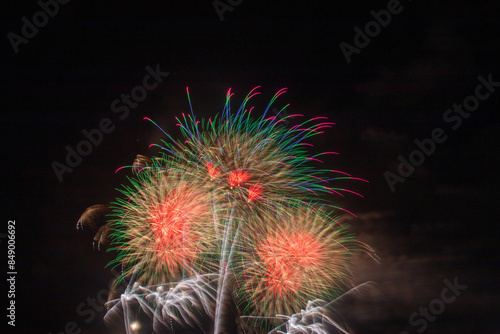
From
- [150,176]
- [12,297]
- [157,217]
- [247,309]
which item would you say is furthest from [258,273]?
[12,297]

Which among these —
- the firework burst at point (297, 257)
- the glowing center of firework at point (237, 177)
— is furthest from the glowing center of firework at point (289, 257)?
the glowing center of firework at point (237, 177)

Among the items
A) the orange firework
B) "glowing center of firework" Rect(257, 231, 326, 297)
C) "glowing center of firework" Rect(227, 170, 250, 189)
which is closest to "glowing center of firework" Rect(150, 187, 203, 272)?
the orange firework

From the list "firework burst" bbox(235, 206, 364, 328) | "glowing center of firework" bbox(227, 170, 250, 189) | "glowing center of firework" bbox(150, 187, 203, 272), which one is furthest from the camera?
"glowing center of firework" bbox(150, 187, 203, 272)

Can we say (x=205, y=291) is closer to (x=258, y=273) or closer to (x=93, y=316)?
(x=258, y=273)

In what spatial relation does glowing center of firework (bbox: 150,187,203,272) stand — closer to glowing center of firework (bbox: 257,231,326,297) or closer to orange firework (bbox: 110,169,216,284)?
orange firework (bbox: 110,169,216,284)

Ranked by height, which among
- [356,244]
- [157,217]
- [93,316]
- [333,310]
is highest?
[157,217]

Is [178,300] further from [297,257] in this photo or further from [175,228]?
[297,257]
